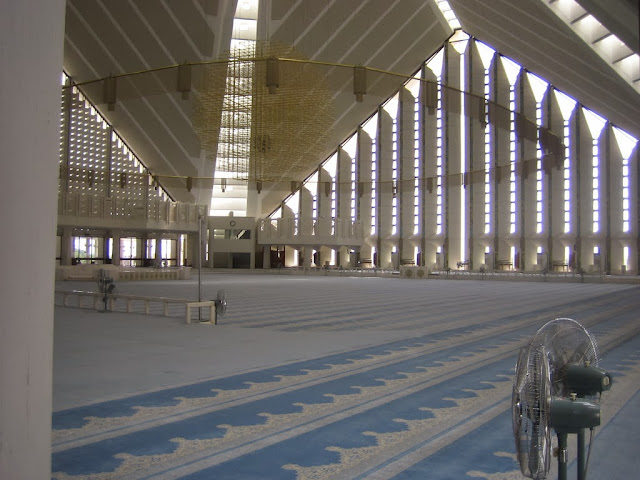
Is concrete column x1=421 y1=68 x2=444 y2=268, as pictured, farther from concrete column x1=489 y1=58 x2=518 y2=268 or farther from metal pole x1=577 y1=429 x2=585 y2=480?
metal pole x1=577 y1=429 x2=585 y2=480

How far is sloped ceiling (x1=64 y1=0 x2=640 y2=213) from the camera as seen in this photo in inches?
862

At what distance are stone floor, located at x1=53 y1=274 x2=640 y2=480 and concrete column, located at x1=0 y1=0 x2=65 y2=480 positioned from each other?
3.82ft

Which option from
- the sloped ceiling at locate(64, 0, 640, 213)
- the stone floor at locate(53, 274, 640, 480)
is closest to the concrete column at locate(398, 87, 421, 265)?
the sloped ceiling at locate(64, 0, 640, 213)

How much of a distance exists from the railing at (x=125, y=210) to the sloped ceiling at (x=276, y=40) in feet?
9.54

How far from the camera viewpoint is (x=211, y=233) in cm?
3944

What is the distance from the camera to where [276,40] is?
1032 inches

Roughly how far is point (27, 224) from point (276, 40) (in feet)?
85.1

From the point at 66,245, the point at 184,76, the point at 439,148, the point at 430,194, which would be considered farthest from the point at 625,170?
the point at 66,245

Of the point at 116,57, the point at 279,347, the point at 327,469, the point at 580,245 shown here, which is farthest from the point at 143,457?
the point at 580,245

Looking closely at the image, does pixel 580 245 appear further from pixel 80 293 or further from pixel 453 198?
pixel 80 293

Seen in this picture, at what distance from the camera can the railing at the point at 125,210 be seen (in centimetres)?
2892

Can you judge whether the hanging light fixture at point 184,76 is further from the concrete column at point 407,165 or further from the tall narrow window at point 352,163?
the tall narrow window at point 352,163

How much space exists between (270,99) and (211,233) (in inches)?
1014

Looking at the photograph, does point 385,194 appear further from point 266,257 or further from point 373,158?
point 266,257
